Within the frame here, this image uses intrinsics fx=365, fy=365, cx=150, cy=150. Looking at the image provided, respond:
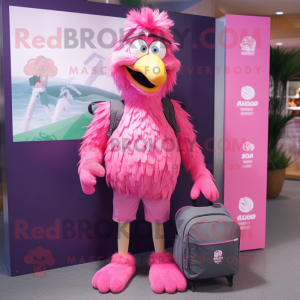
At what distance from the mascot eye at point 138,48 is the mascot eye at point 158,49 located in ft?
0.14

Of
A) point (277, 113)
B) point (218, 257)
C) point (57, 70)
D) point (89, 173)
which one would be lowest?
point (218, 257)

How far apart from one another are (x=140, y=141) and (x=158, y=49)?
53 centimetres

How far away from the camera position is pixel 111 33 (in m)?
2.37

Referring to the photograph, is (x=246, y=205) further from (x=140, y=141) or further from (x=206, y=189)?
(x=140, y=141)

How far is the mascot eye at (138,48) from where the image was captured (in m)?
2.02

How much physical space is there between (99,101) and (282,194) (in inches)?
118

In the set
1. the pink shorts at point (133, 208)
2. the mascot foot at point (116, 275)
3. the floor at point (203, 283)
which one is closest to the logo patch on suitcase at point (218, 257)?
the floor at point (203, 283)

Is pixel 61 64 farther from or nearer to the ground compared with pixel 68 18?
nearer to the ground

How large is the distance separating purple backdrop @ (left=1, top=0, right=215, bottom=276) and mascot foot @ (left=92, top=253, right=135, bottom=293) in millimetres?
299

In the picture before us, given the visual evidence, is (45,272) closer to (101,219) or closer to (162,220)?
(101,219)

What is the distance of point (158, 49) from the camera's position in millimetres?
2061

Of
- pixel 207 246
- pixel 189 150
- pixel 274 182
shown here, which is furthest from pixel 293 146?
pixel 207 246

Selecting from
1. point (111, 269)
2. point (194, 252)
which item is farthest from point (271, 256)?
point (111, 269)

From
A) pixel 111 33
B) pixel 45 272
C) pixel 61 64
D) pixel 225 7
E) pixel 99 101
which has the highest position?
pixel 225 7
